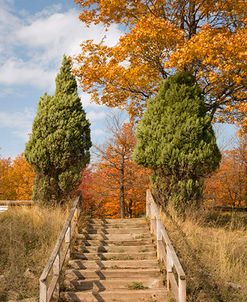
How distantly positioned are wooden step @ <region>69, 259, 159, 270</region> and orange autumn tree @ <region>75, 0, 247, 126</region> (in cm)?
611

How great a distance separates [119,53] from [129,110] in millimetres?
4118

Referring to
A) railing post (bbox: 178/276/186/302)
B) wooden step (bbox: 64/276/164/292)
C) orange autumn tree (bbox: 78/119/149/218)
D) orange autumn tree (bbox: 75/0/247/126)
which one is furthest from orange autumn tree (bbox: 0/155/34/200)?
railing post (bbox: 178/276/186/302)

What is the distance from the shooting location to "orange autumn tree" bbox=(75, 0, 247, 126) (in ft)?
38.9

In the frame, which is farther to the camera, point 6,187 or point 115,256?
point 6,187

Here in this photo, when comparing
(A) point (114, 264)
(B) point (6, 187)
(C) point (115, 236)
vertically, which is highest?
(B) point (6, 187)

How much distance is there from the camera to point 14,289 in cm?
793

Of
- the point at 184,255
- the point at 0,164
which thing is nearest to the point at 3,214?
the point at 184,255

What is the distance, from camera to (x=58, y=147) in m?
12.9

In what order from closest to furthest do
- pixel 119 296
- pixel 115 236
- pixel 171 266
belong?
pixel 171 266, pixel 119 296, pixel 115 236

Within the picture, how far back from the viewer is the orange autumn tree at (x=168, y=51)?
38.9ft

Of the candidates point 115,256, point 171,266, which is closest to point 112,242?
point 115,256

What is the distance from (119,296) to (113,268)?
4.33 ft

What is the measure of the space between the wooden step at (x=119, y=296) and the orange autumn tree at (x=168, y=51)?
7.01 meters

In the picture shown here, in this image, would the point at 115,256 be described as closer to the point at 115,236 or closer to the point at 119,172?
the point at 115,236
